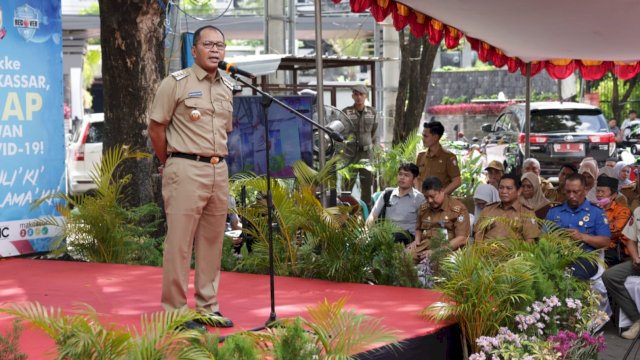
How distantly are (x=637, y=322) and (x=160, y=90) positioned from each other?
427 cm

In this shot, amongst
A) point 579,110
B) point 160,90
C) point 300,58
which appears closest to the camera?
point 160,90

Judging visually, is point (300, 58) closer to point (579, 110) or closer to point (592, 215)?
point (592, 215)

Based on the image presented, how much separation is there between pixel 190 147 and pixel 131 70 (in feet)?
13.1

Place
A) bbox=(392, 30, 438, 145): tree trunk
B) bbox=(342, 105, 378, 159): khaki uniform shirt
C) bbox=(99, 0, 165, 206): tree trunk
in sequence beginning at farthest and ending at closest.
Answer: bbox=(392, 30, 438, 145): tree trunk
bbox=(342, 105, 378, 159): khaki uniform shirt
bbox=(99, 0, 165, 206): tree trunk

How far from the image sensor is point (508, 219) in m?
7.37

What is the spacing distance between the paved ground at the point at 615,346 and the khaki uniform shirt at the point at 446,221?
1330 mm

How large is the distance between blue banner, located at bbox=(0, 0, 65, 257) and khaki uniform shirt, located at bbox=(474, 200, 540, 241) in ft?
11.9

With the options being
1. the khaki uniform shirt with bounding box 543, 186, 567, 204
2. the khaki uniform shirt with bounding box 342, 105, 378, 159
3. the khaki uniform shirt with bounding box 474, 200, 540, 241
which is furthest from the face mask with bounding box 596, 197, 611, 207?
the khaki uniform shirt with bounding box 342, 105, 378, 159

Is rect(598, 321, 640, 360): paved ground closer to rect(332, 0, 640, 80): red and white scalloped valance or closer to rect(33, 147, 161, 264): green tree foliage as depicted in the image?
rect(332, 0, 640, 80): red and white scalloped valance

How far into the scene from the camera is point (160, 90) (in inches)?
209

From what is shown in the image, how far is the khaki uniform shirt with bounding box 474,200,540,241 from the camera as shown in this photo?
24.1 feet

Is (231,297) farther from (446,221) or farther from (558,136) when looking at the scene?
(558,136)

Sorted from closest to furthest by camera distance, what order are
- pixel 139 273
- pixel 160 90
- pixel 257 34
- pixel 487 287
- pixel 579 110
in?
pixel 160 90 < pixel 487 287 < pixel 139 273 < pixel 579 110 < pixel 257 34

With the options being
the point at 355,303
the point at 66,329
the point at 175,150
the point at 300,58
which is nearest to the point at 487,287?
the point at 355,303
